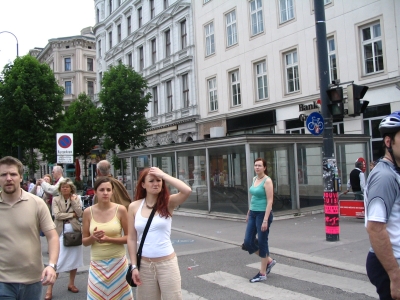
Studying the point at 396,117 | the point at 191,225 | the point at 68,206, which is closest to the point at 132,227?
the point at 396,117

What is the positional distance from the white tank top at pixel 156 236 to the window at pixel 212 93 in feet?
80.5

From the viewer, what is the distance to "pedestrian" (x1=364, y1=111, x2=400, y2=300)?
263 centimetres

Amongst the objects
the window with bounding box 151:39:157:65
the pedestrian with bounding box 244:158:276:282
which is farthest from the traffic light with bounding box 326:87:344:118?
the window with bounding box 151:39:157:65

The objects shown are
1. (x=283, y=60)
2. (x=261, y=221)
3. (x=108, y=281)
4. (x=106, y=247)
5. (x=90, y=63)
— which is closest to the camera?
(x=108, y=281)

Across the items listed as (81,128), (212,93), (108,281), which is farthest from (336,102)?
(81,128)

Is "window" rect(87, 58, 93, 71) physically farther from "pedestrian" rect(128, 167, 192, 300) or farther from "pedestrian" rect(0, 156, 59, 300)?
"pedestrian" rect(0, 156, 59, 300)

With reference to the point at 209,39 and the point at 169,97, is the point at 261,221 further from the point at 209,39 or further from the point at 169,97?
the point at 169,97

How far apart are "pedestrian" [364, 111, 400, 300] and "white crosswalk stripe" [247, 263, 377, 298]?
10.4ft

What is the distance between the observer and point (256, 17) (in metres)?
24.8

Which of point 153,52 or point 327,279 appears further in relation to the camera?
point 153,52

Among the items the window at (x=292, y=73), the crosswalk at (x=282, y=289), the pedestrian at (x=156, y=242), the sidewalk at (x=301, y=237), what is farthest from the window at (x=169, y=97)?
the pedestrian at (x=156, y=242)

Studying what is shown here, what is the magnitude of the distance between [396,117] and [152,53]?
110 feet

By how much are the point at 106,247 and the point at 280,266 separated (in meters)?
3.89

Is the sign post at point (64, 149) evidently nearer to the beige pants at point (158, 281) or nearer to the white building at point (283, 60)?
the white building at point (283, 60)
